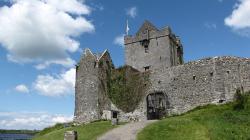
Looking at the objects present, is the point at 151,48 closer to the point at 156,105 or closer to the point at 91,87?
the point at 91,87

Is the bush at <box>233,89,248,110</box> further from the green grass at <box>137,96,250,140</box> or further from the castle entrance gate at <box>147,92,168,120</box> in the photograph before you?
the castle entrance gate at <box>147,92,168,120</box>

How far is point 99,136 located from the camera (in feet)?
105

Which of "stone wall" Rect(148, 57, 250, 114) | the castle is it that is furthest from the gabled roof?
"stone wall" Rect(148, 57, 250, 114)

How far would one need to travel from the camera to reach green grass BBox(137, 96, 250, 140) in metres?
28.6

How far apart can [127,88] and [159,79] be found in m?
4.80

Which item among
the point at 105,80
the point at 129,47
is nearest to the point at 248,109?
the point at 105,80

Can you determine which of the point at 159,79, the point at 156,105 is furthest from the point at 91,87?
the point at 159,79

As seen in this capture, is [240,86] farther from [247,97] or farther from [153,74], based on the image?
[153,74]

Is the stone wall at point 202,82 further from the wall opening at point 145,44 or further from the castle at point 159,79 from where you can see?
the wall opening at point 145,44

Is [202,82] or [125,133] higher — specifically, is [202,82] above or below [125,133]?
above

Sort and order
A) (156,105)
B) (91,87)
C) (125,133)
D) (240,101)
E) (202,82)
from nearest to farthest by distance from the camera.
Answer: (125,133), (240,101), (202,82), (156,105), (91,87)

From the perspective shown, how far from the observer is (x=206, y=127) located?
30.6 meters

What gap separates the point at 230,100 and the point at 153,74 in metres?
10.9

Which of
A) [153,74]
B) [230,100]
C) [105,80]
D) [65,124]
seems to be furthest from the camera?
[65,124]
